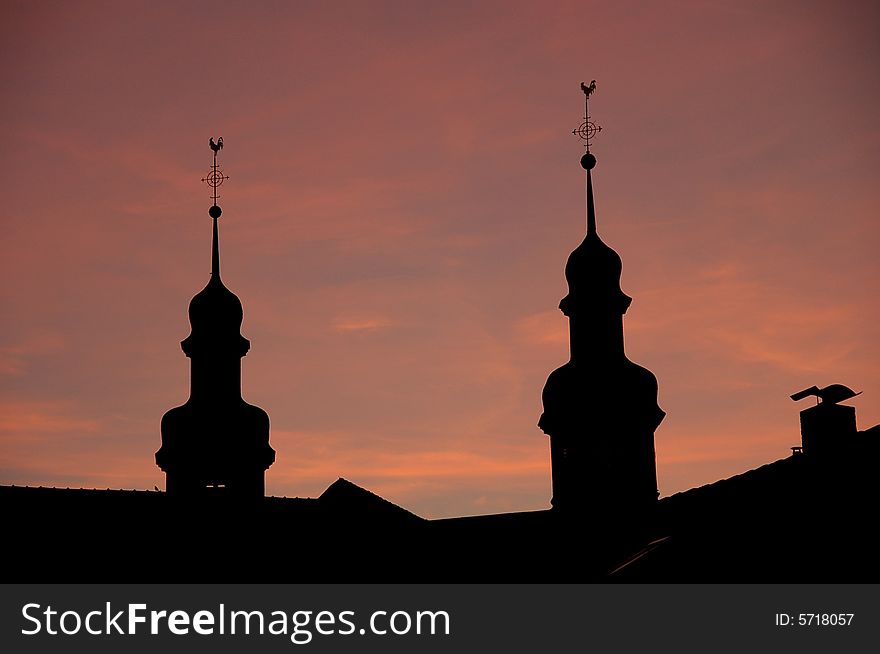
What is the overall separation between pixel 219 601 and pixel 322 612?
1.91 metres

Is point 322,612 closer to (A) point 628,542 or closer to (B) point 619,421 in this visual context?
(A) point 628,542

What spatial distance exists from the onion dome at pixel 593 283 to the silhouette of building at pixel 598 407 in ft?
0.09

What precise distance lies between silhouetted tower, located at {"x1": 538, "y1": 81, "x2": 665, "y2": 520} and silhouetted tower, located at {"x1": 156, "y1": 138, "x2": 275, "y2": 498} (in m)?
8.98

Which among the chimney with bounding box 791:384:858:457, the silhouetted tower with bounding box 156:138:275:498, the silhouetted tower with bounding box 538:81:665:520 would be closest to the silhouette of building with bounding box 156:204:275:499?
the silhouetted tower with bounding box 156:138:275:498

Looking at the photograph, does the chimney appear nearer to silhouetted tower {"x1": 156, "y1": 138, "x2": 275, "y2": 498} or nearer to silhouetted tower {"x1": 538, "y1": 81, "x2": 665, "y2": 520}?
silhouetted tower {"x1": 538, "y1": 81, "x2": 665, "y2": 520}

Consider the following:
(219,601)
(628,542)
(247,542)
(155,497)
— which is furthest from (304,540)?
(219,601)

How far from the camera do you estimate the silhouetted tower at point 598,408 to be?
5650cm

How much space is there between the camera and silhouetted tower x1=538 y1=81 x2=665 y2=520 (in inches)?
2224

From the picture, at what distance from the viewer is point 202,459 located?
6003 cm

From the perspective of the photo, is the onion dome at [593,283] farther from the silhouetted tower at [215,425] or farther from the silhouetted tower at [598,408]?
the silhouetted tower at [215,425]

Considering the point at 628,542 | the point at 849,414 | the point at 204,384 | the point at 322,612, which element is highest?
the point at 204,384

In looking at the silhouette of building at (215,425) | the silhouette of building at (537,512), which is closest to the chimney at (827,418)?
the silhouette of building at (537,512)

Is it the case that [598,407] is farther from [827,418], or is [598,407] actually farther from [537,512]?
[827,418]

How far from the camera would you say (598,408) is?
5666 cm
